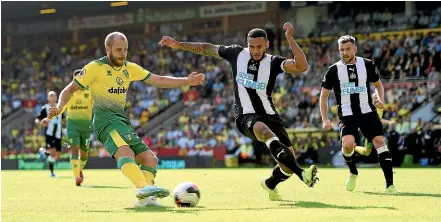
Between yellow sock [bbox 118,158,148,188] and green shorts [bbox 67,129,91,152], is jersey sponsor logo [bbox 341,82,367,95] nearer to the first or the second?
yellow sock [bbox 118,158,148,188]

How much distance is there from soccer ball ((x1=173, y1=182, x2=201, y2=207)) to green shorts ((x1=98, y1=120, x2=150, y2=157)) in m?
0.72

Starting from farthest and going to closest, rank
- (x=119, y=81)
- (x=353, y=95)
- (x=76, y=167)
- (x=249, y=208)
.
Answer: (x=76, y=167), (x=353, y=95), (x=119, y=81), (x=249, y=208)

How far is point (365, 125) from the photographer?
11.4 meters

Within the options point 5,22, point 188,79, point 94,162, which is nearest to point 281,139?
point 188,79

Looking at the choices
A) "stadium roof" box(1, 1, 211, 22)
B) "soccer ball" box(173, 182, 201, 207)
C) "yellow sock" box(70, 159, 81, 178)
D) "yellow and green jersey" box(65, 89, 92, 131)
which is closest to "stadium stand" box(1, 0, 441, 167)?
"stadium roof" box(1, 1, 211, 22)

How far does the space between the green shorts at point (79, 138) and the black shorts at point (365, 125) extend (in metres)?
6.06

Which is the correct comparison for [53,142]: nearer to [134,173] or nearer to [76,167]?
[76,167]

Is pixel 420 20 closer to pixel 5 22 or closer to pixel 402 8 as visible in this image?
pixel 402 8

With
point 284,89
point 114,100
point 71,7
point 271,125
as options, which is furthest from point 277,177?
point 71,7

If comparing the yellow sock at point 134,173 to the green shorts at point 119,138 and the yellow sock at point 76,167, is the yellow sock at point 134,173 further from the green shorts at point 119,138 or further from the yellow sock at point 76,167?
the yellow sock at point 76,167

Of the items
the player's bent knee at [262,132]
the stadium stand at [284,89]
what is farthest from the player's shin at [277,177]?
the stadium stand at [284,89]

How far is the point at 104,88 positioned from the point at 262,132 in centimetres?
199

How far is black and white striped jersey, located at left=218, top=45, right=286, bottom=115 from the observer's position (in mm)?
9695

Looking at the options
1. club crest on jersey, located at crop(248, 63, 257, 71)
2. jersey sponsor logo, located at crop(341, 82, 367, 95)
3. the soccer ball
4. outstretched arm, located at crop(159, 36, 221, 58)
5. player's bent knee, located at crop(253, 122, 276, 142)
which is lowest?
the soccer ball
